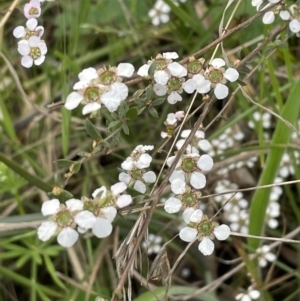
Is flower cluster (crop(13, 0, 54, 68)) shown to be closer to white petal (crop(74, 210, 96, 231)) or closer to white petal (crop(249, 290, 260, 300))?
white petal (crop(74, 210, 96, 231))

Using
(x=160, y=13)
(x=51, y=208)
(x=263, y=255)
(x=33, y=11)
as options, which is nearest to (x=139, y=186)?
(x=51, y=208)

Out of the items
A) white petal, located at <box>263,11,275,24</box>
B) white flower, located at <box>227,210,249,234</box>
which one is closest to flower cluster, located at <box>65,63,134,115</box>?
white petal, located at <box>263,11,275,24</box>

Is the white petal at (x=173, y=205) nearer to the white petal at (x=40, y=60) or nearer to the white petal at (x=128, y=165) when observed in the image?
the white petal at (x=128, y=165)

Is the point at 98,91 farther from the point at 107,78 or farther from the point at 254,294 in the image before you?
the point at 254,294

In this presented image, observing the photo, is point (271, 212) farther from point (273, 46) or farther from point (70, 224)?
point (70, 224)

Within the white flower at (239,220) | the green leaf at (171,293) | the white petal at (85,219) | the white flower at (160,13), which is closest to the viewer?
the white petal at (85,219)

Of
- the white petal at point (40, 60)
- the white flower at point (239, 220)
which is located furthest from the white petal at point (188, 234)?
the white flower at point (239, 220)
